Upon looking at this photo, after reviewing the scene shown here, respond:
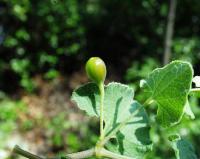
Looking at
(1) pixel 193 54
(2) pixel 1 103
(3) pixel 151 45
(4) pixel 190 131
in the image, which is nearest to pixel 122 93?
(4) pixel 190 131

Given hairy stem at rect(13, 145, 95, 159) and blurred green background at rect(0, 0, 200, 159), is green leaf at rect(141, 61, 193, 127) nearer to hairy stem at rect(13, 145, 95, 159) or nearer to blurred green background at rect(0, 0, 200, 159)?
hairy stem at rect(13, 145, 95, 159)

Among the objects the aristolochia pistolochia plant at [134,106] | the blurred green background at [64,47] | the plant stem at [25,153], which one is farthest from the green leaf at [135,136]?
the blurred green background at [64,47]

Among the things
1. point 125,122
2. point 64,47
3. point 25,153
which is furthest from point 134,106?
point 64,47

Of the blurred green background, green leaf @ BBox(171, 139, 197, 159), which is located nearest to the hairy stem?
green leaf @ BBox(171, 139, 197, 159)

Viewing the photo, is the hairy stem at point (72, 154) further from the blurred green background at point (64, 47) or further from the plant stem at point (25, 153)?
the blurred green background at point (64, 47)

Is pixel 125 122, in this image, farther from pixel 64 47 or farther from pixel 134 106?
pixel 64 47
